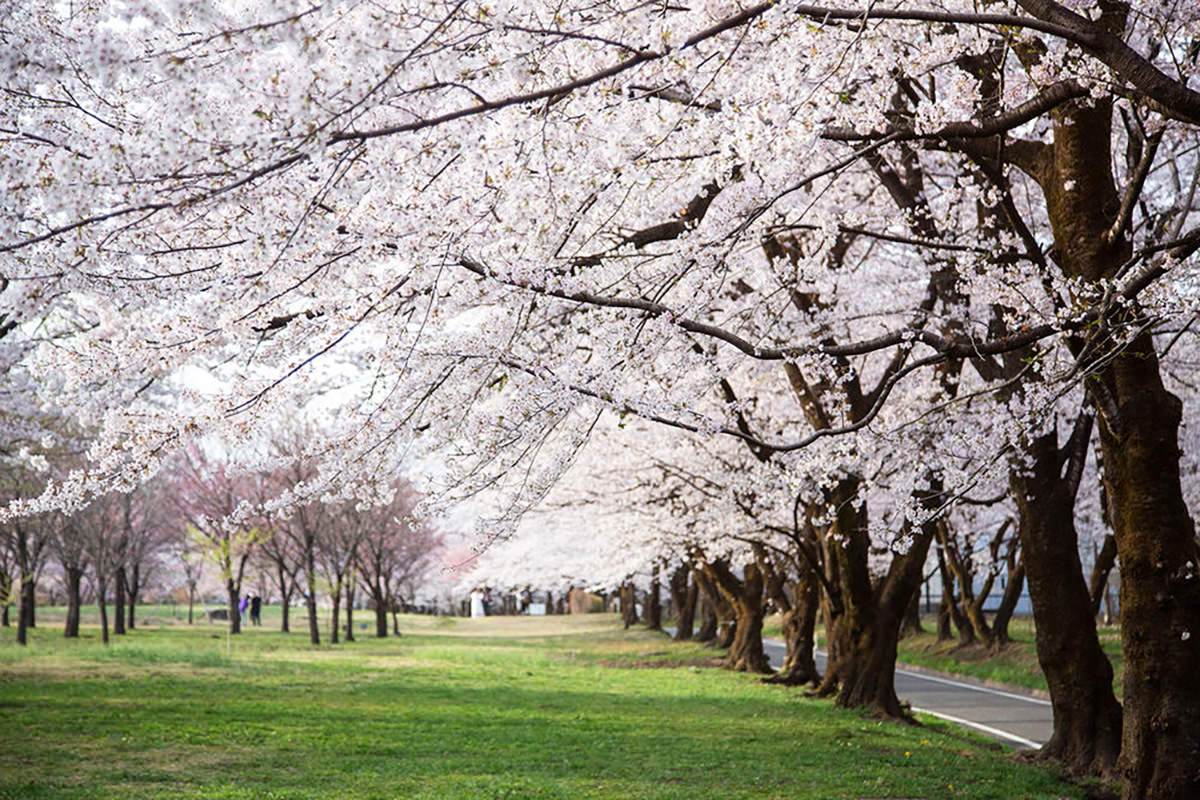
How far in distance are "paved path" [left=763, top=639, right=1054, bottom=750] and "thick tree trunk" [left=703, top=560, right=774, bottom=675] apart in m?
3.25

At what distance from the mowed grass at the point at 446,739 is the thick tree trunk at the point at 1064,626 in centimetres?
59

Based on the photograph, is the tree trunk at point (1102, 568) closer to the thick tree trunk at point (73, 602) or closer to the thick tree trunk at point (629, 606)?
the thick tree trunk at point (73, 602)

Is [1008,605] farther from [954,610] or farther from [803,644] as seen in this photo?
[803,644]

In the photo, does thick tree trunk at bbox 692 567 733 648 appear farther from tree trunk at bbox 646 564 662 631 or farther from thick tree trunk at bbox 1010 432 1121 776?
thick tree trunk at bbox 1010 432 1121 776

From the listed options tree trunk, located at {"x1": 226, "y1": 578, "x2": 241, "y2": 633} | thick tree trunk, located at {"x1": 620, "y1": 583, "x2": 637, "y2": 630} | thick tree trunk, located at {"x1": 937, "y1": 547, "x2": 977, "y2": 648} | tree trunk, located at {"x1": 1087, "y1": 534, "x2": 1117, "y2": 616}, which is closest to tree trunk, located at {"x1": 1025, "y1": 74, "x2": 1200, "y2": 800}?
tree trunk, located at {"x1": 1087, "y1": 534, "x2": 1117, "y2": 616}

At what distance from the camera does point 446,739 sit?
1180cm

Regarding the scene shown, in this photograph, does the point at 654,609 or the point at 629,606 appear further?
the point at 629,606

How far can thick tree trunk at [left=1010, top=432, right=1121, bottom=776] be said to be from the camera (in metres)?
9.95

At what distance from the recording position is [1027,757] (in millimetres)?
10797

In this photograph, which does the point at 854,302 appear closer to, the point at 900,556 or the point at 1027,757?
the point at 900,556

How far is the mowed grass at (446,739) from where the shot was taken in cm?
872

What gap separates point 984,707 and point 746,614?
7.71m

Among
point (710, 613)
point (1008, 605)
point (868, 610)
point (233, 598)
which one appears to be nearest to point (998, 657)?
point (1008, 605)

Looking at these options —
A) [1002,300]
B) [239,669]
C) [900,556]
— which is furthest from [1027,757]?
[239,669]
